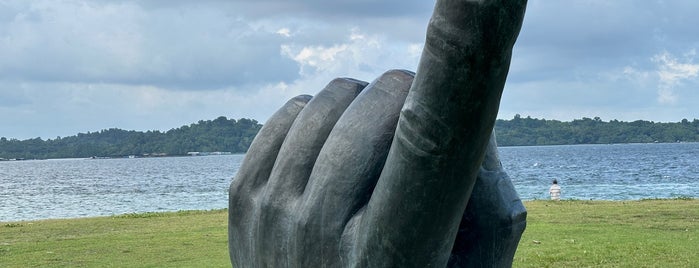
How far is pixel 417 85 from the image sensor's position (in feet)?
9.65

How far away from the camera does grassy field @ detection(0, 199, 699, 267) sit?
11.6 metres

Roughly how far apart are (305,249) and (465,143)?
1.07 m

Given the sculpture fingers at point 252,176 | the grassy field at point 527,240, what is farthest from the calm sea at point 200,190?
the sculpture fingers at point 252,176

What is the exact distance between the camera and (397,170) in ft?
10.3

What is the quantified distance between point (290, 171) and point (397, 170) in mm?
948

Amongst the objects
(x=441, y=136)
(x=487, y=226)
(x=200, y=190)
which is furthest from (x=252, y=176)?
(x=200, y=190)

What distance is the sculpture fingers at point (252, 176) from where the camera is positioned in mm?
4316

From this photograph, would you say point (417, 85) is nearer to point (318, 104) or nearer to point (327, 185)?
point (327, 185)

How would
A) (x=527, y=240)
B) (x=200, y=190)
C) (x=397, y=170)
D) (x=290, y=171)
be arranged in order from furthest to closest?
(x=200, y=190), (x=527, y=240), (x=290, y=171), (x=397, y=170)

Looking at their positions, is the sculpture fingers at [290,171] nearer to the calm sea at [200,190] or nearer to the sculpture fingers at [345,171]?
the sculpture fingers at [345,171]

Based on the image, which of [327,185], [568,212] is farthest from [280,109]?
[568,212]

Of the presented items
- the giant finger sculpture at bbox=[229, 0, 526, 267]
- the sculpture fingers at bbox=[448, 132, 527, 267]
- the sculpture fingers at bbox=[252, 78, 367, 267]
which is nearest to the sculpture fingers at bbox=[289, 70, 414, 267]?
the giant finger sculpture at bbox=[229, 0, 526, 267]

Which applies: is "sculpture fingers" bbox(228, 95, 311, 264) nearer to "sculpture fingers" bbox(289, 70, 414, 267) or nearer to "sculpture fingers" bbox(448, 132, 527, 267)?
"sculpture fingers" bbox(289, 70, 414, 267)

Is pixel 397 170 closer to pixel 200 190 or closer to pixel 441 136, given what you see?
pixel 441 136
